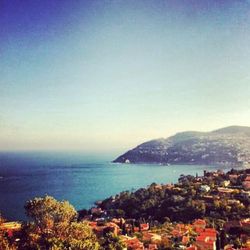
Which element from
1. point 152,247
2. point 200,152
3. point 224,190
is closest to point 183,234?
point 152,247

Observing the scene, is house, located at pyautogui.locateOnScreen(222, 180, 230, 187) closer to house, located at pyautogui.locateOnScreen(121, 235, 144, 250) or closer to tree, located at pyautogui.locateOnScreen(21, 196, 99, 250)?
house, located at pyautogui.locateOnScreen(121, 235, 144, 250)

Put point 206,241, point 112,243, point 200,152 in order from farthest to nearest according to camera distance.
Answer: point 200,152 < point 206,241 < point 112,243

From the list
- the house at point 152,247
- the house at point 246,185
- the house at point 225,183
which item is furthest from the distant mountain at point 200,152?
the house at point 152,247

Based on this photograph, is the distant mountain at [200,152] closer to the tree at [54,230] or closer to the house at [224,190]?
the house at [224,190]

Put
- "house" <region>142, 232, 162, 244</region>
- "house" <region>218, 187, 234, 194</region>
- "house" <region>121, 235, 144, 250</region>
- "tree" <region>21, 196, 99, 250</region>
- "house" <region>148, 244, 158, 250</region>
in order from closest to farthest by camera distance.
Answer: "tree" <region>21, 196, 99, 250</region> < "house" <region>121, 235, 144, 250</region> < "house" <region>148, 244, 158, 250</region> < "house" <region>142, 232, 162, 244</region> < "house" <region>218, 187, 234, 194</region>

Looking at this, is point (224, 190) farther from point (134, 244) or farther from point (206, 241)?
point (134, 244)

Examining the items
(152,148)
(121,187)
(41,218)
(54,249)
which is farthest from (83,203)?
(152,148)

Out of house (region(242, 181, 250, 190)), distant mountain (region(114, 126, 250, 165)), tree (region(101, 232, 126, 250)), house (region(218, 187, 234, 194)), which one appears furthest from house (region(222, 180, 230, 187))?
distant mountain (region(114, 126, 250, 165))
